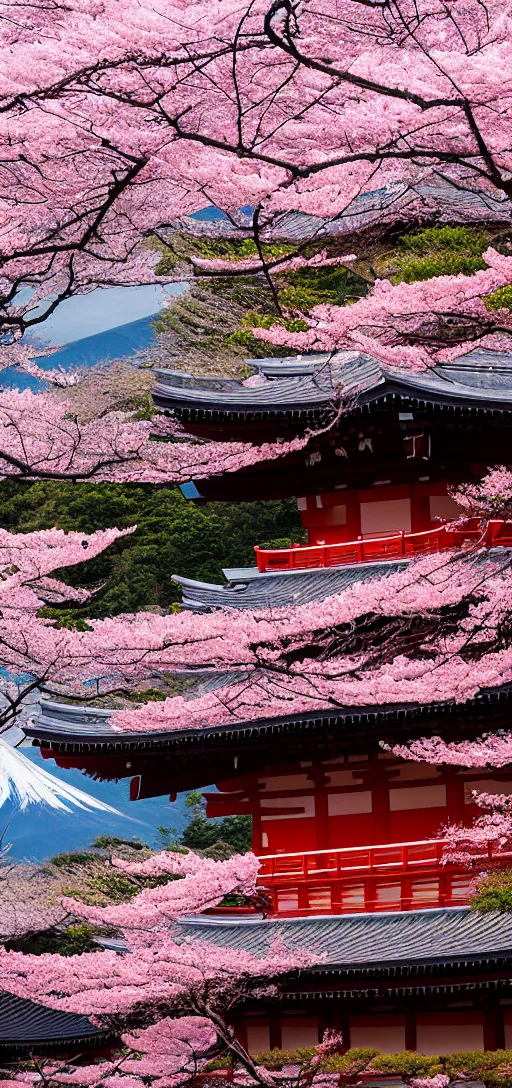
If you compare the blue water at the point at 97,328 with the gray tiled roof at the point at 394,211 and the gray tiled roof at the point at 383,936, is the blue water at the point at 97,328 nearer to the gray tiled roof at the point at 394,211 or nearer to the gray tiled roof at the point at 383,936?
the gray tiled roof at the point at 394,211

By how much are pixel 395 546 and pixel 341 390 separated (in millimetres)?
2004

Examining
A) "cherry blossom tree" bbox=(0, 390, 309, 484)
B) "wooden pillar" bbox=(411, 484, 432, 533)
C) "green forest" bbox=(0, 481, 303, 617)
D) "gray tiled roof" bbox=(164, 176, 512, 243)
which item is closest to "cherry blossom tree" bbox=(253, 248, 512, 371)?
"gray tiled roof" bbox=(164, 176, 512, 243)

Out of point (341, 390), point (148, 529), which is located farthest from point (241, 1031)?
point (148, 529)

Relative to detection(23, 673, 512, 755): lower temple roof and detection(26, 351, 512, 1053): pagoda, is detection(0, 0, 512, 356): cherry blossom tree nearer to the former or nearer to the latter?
detection(26, 351, 512, 1053): pagoda

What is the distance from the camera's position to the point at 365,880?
13008 millimetres

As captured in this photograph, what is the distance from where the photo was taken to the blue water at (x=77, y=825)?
2933cm

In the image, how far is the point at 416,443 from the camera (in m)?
13.7

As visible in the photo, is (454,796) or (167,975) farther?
(454,796)

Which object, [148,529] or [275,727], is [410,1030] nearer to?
[275,727]

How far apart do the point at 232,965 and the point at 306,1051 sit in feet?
3.43

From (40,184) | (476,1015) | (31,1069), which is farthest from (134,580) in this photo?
(40,184)

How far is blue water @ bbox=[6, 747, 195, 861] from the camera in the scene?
29328 millimetres

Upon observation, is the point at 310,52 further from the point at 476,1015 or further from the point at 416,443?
the point at 476,1015

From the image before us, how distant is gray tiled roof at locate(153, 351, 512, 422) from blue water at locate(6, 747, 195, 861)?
16217 mm
